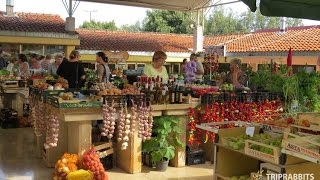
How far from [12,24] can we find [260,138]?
611 inches

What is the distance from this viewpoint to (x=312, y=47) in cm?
Answer: 1678

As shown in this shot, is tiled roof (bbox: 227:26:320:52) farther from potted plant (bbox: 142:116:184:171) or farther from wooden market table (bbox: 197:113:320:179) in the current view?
wooden market table (bbox: 197:113:320:179)

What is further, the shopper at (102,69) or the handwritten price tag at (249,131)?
the shopper at (102,69)

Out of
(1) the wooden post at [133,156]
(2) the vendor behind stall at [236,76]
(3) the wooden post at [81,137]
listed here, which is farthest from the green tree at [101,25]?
(3) the wooden post at [81,137]

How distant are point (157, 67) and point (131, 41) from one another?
16.6 meters

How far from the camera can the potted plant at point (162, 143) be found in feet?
17.8

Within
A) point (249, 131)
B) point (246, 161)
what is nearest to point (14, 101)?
point (246, 161)

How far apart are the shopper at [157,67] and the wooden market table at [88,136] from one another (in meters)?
0.70

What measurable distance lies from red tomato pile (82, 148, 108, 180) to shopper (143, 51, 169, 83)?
1689 millimetres

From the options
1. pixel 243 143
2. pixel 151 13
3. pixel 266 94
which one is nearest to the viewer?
pixel 243 143

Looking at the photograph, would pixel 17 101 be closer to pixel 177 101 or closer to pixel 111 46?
pixel 177 101

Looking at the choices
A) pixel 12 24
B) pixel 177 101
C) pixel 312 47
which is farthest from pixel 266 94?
pixel 12 24

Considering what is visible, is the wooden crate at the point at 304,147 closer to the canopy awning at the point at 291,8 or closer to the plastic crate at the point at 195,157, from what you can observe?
the canopy awning at the point at 291,8

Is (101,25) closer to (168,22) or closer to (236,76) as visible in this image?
(168,22)
